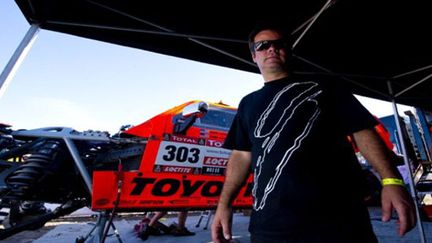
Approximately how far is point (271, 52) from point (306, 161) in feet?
2.52

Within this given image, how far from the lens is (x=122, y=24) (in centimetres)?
289

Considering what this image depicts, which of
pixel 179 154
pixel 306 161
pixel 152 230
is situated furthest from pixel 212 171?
pixel 306 161

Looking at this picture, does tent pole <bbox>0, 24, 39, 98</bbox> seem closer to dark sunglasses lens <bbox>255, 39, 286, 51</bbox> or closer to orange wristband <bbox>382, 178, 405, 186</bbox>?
dark sunglasses lens <bbox>255, 39, 286, 51</bbox>

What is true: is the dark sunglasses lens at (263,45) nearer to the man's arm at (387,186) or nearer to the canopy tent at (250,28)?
the man's arm at (387,186)

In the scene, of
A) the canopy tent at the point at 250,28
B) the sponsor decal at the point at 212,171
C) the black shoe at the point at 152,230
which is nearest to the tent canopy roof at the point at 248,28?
the canopy tent at the point at 250,28

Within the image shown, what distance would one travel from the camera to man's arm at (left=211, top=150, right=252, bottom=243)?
1530 mm

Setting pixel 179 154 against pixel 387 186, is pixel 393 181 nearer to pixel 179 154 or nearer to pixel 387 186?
pixel 387 186

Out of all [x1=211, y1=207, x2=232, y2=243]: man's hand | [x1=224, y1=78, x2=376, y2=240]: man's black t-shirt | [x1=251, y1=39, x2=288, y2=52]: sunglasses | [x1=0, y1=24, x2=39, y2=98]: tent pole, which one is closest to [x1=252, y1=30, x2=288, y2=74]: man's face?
[x1=251, y1=39, x2=288, y2=52]: sunglasses

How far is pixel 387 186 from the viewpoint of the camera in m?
1.12

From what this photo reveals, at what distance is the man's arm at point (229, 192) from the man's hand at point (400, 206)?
804 mm

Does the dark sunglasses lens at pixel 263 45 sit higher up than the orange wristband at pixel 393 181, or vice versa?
the dark sunglasses lens at pixel 263 45

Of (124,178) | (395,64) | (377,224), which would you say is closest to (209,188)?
(124,178)

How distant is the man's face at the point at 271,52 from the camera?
162 centimetres

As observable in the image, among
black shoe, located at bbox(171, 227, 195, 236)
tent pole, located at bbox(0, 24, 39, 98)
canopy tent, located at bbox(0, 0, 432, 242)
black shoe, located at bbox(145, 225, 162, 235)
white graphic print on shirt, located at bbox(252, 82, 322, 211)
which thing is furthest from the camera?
black shoe, located at bbox(171, 227, 195, 236)
